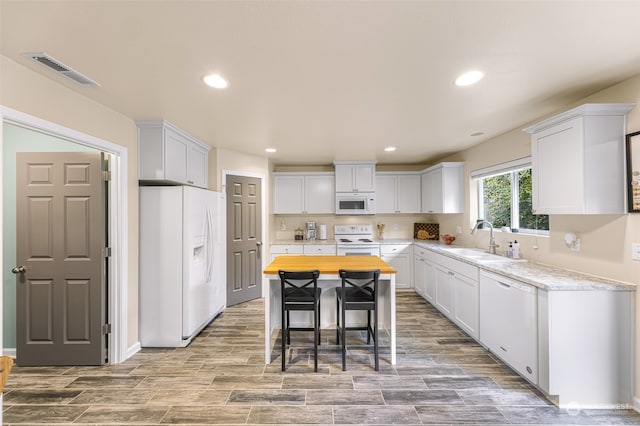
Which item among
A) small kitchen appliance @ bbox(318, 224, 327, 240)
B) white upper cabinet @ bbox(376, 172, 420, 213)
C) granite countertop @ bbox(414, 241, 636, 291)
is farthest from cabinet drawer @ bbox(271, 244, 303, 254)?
granite countertop @ bbox(414, 241, 636, 291)

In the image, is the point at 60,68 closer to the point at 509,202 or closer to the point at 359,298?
the point at 359,298

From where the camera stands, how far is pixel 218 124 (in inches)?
123

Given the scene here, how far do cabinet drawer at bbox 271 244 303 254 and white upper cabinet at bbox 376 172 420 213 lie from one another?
5.68ft

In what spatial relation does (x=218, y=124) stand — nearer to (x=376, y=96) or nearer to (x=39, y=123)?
(x=39, y=123)

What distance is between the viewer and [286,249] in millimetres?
5039

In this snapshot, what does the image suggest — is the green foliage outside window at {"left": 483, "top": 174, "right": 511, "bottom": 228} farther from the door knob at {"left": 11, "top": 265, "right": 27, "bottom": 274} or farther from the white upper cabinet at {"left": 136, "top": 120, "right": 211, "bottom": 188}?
the door knob at {"left": 11, "top": 265, "right": 27, "bottom": 274}

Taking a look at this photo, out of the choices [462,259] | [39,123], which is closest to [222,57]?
[39,123]

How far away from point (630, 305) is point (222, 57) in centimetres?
332

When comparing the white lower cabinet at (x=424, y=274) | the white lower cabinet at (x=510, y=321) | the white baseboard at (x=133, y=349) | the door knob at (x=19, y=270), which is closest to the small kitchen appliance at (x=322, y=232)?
the white lower cabinet at (x=424, y=274)

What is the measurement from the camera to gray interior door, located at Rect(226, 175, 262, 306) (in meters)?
4.39

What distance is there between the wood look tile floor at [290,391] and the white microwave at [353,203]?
8.88 feet

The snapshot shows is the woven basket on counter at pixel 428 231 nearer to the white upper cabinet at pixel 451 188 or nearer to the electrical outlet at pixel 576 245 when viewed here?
the white upper cabinet at pixel 451 188

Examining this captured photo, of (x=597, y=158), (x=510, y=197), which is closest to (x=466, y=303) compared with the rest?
(x=510, y=197)

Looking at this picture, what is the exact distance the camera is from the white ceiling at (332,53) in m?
1.35
